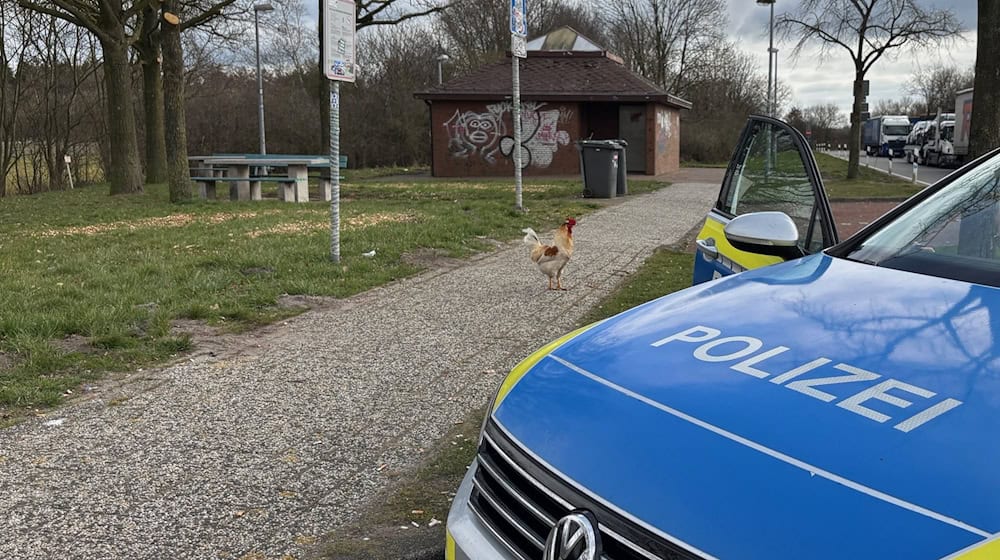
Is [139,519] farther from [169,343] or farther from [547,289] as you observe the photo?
[547,289]

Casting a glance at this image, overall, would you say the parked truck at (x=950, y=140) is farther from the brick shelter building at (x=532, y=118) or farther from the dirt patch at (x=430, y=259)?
the dirt patch at (x=430, y=259)

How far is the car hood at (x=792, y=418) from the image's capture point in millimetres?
1386

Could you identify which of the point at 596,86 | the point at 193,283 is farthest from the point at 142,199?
the point at 596,86

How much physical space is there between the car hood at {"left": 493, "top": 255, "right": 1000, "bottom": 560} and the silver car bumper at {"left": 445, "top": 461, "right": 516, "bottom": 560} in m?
0.23

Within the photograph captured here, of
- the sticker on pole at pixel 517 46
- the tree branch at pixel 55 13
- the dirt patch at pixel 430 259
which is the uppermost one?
the tree branch at pixel 55 13

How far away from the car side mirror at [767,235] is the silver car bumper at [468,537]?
5.04 ft

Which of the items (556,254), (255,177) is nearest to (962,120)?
(255,177)

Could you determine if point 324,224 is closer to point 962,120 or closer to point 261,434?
point 261,434

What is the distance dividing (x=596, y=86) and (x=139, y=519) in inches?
1119

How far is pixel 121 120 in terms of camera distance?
20.2m

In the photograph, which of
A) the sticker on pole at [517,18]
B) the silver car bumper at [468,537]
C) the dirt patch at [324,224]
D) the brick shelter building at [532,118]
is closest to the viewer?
the silver car bumper at [468,537]

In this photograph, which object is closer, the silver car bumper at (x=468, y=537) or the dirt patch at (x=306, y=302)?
the silver car bumper at (x=468, y=537)

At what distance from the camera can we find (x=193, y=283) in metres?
7.57

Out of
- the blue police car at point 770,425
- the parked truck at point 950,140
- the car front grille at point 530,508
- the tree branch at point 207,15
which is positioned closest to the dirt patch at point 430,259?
the blue police car at point 770,425
